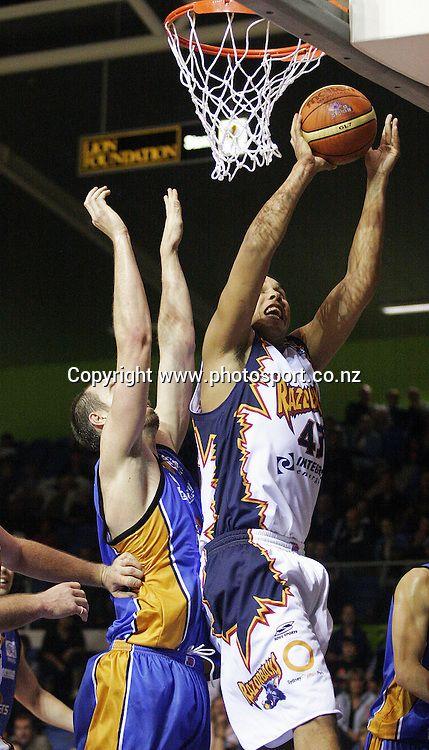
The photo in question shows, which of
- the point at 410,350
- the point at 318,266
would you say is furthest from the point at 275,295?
the point at 410,350

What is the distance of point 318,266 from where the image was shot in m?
10.3

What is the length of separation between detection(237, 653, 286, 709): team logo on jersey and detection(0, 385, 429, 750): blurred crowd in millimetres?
5164

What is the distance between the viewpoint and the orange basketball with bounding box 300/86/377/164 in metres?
3.66

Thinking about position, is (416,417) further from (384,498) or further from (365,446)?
(384,498)

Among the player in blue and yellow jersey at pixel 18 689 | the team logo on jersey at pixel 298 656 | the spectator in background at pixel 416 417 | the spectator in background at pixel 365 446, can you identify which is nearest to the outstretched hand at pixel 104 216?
the team logo on jersey at pixel 298 656

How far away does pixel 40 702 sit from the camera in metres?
5.10

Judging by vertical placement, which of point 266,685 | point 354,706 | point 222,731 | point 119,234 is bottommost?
Result: point 222,731

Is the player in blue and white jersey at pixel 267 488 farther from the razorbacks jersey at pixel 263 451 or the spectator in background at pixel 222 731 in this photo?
the spectator in background at pixel 222 731

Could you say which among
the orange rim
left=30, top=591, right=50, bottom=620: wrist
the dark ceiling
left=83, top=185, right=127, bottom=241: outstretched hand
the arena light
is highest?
the dark ceiling

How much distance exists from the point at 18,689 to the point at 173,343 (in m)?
2.21

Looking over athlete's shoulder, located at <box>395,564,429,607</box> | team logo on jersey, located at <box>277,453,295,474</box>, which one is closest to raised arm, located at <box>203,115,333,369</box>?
team logo on jersey, located at <box>277,453,295,474</box>

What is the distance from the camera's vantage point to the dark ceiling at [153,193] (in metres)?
8.87

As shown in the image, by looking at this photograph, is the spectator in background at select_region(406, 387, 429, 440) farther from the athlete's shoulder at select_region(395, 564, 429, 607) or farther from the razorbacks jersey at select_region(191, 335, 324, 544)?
the razorbacks jersey at select_region(191, 335, 324, 544)

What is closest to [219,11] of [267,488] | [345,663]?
[267,488]
